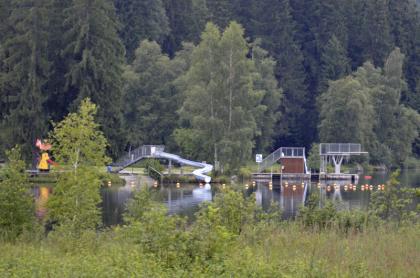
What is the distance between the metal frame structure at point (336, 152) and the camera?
73.1m

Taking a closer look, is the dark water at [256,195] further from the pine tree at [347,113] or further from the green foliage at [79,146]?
the pine tree at [347,113]

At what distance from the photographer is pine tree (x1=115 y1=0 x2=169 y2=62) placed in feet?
291

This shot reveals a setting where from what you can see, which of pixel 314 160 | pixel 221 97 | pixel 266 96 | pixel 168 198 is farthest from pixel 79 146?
pixel 266 96

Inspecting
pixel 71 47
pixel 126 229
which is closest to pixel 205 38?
pixel 71 47

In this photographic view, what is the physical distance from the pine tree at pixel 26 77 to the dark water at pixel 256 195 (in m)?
7.08

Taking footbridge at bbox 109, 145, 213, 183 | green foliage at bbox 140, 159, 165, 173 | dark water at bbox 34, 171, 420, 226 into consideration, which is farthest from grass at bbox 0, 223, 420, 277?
footbridge at bbox 109, 145, 213, 183

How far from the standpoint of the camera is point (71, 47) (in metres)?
63.2

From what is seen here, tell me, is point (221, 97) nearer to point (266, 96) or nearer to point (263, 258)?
point (266, 96)

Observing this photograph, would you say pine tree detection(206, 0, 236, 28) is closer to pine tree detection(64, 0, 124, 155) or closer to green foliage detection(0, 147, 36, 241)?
pine tree detection(64, 0, 124, 155)

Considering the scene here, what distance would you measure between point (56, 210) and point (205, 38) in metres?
41.7

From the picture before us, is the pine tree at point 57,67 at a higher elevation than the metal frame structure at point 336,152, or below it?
higher

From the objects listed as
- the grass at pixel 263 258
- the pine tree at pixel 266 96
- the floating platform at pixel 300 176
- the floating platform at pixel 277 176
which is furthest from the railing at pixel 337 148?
the grass at pixel 263 258

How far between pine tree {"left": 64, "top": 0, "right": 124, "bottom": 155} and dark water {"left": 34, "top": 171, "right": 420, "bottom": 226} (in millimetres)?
6013

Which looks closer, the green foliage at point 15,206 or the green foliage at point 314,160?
the green foliage at point 15,206
